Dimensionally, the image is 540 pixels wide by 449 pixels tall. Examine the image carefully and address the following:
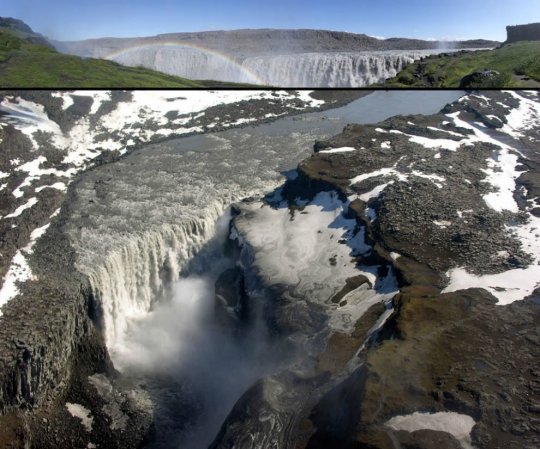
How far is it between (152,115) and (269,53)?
29371 mm

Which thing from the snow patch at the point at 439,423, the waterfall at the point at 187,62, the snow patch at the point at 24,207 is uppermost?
the waterfall at the point at 187,62

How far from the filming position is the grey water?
64.2ft

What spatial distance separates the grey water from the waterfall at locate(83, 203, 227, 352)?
0.55 metres

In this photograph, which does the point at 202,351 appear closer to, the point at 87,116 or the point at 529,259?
the point at 529,259

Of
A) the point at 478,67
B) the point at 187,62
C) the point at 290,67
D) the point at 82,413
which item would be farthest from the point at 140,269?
the point at 187,62

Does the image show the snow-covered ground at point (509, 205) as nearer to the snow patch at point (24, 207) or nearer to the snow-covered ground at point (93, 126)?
the snow-covered ground at point (93, 126)

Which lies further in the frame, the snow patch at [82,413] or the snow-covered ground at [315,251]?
the snow-covered ground at [315,251]

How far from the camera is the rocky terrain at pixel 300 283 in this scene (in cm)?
1344

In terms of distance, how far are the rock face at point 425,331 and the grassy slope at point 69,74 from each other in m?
34.7

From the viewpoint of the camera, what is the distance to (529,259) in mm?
18891

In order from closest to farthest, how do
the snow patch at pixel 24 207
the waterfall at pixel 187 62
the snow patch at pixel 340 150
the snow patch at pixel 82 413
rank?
1. the snow patch at pixel 82 413
2. the snow patch at pixel 24 207
3. the snow patch at pixel 340 150
4. the waterfall at pixel 187 62

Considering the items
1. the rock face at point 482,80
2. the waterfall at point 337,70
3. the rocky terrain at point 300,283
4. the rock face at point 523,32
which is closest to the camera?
→ the rocky terrain at point 300,283

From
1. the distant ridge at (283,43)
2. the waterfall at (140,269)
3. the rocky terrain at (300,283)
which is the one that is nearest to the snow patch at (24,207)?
the rocky terrain at (300,283)

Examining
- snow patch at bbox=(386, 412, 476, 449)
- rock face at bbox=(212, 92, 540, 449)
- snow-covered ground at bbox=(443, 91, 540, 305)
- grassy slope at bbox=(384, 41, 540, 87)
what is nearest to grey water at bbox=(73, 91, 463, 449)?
rock face at bbox=(212, 92, 540, 449)
